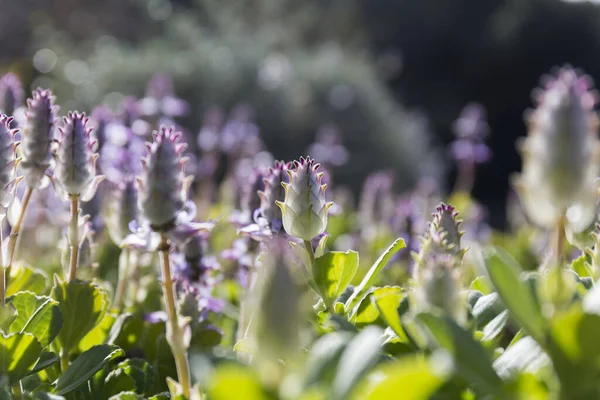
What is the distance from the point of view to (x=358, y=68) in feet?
35.7

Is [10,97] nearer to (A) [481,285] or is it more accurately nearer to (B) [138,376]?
(B) [138,376]

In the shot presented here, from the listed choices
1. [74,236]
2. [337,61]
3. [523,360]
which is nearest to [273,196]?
[74,236]

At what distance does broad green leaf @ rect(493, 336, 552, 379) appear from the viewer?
2.42ft

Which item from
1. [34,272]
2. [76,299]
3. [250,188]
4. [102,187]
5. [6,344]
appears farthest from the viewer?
[102,187]

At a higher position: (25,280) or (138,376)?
(25,280)

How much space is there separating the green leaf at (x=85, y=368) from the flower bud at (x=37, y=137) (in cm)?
29

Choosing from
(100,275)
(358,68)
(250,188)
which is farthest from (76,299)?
(358,68)

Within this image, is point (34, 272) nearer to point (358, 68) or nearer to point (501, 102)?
point (358, 68)

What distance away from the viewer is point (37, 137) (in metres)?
1.06

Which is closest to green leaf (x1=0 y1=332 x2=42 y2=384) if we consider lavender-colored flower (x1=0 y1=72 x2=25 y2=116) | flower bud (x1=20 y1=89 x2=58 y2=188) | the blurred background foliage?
flower bud (x1=20 y1=89 x2=58 y2=188)

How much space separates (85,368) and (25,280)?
1.39 ft

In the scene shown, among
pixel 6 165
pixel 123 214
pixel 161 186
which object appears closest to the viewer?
pixel 161 186

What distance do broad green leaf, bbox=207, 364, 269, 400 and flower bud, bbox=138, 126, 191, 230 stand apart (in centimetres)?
29

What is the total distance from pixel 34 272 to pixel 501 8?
1706 cm
